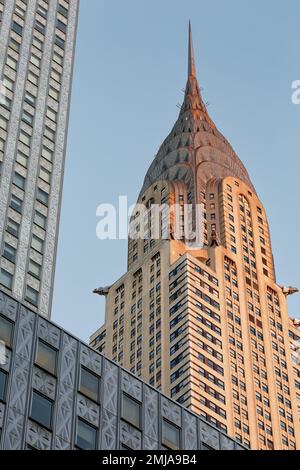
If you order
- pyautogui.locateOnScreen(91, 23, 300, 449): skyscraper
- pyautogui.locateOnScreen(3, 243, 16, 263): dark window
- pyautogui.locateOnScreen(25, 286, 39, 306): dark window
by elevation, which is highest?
pyautogui.locateOnScreen(91, 23, 300, 449): skyscraper

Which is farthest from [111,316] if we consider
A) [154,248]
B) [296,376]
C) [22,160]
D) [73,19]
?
[22,160]

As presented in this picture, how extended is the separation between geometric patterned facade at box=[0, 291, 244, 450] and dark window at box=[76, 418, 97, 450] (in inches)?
8.4

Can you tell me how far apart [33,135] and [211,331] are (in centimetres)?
6624

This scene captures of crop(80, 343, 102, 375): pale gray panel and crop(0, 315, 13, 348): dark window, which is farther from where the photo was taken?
crop(80, 343, 102, 375): pale gray panel

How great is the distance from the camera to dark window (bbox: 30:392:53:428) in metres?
59.6

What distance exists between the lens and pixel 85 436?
6125 cm

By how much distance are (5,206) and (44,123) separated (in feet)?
54.3

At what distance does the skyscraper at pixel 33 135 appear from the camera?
102m

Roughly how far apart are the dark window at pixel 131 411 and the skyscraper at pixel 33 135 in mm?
34434

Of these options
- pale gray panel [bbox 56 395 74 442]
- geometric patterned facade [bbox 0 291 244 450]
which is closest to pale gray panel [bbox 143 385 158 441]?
geometric patterned facade [bbox 0 291 244 450]

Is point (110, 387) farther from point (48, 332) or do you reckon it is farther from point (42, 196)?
point (42, 196)

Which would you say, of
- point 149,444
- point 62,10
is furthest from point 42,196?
point 149,444

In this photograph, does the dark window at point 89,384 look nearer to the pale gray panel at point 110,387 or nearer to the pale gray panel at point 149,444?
the pale gray panel at point 110,387

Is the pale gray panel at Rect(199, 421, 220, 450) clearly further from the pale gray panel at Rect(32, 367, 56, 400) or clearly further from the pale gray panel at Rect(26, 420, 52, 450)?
A: the pale gray panel at Rect(26, 420, 52, 450)
